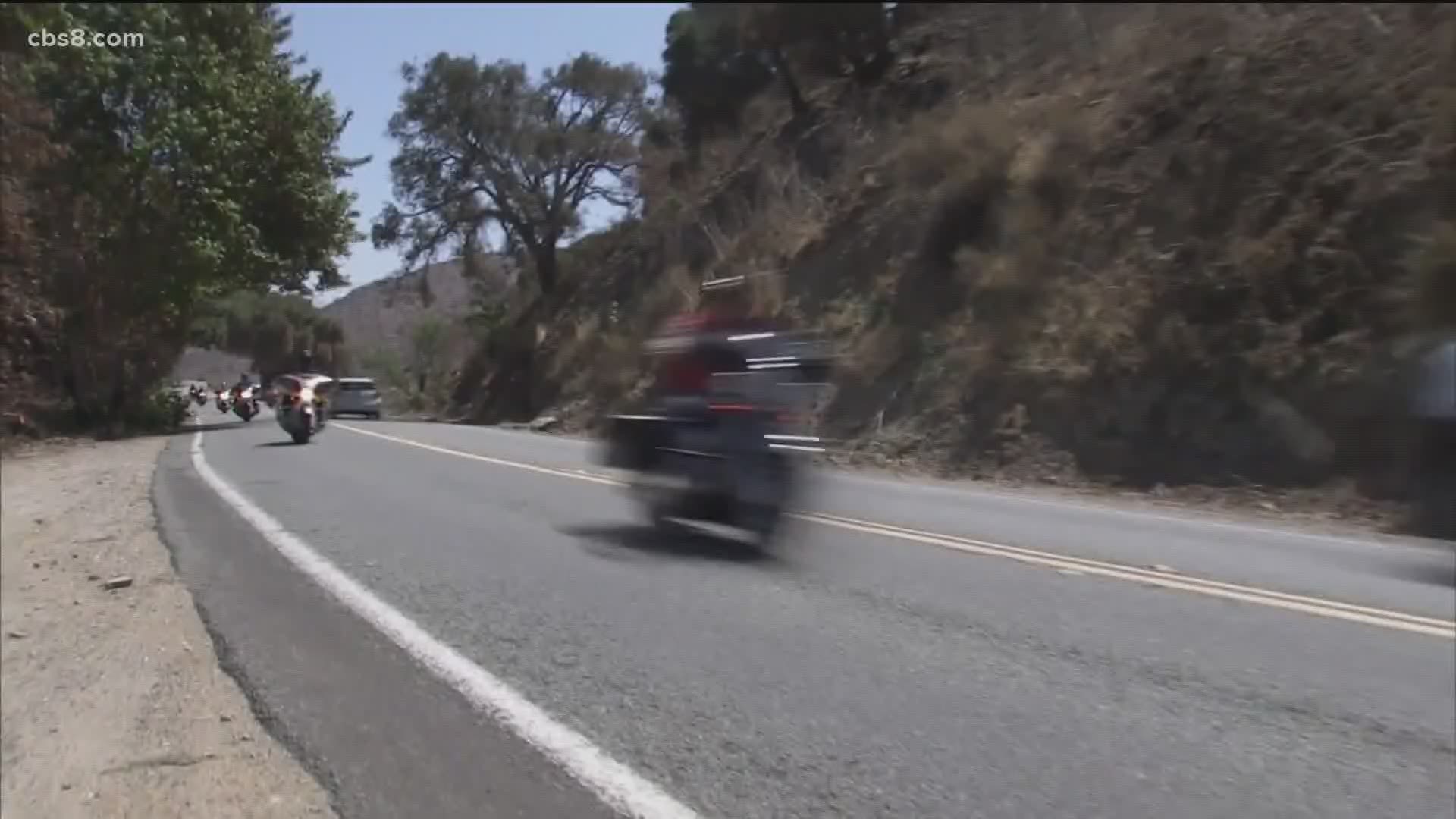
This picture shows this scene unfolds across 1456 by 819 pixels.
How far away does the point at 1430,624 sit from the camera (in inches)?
315

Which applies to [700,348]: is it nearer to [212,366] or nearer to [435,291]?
[435,291]

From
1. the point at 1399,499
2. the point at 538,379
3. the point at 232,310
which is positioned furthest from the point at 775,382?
the point at 232,310

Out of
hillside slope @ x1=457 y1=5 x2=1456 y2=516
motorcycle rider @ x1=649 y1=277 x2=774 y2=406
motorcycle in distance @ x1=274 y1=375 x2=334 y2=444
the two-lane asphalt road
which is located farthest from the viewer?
motorcycle in distance @ x1=274 y1=375 x2=334 y2=444

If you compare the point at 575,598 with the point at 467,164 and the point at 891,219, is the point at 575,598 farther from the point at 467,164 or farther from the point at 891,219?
the point at 467,164

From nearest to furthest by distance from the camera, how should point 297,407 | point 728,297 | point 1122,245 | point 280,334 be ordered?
point 728,297, point 1122,245, point 297,407, point 280,334

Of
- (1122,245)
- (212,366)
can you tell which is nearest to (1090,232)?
(1122,245)

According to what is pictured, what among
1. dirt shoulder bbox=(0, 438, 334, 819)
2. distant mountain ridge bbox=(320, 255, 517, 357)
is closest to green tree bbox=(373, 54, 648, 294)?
distant mountain ridge bbox=(320, 255, 517, 357)

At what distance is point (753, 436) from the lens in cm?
1037

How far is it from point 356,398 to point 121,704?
40.3m

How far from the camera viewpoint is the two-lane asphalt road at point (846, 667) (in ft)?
16.9

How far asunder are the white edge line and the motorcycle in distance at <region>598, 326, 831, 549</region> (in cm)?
282

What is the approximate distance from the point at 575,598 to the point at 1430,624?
17.1 feet

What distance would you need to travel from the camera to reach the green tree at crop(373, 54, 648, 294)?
49438mm

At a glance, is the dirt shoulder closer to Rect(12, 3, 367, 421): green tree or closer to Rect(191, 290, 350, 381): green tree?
Rect(12, 3, 367, 421): green tree
